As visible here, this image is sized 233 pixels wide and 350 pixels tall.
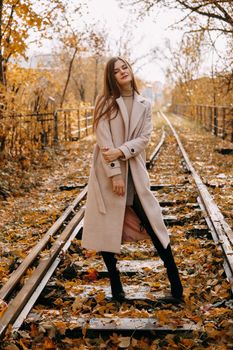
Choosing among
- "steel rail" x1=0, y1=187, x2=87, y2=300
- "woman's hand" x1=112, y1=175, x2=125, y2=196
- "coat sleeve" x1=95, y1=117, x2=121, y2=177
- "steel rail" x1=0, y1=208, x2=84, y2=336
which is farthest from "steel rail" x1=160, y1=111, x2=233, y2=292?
"steel rail" x1=0, y1=187, x2=87, y2=300

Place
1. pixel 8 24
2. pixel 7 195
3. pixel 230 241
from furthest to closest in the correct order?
1. pixel 8 24
2. pixel 7 195
3. pixel 230 241

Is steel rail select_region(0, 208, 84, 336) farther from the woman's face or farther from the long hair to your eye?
the woman's face

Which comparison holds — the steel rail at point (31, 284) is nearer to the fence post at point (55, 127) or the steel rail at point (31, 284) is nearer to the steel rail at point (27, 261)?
the steel rail at point (27, 261)

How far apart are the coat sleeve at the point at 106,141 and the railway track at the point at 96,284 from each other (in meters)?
1.03

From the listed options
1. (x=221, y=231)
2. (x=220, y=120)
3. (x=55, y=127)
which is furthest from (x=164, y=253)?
(x=220, y=120)

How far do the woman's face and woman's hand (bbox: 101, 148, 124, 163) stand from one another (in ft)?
1.61

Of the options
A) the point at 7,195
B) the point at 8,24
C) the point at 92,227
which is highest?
the point at 8,24

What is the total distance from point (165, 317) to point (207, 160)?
9826 mm

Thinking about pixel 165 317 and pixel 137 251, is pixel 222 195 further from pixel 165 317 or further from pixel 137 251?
pixel 165 317

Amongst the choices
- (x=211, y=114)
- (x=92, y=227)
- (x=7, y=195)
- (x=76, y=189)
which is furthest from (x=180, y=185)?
(x=211, y=114)

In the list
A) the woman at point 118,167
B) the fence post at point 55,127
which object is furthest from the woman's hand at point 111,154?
the fence post at point 55,127

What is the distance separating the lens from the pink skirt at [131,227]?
12.6 feet

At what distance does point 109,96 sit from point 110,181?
2.01 feet

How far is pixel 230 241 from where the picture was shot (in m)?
5.05
